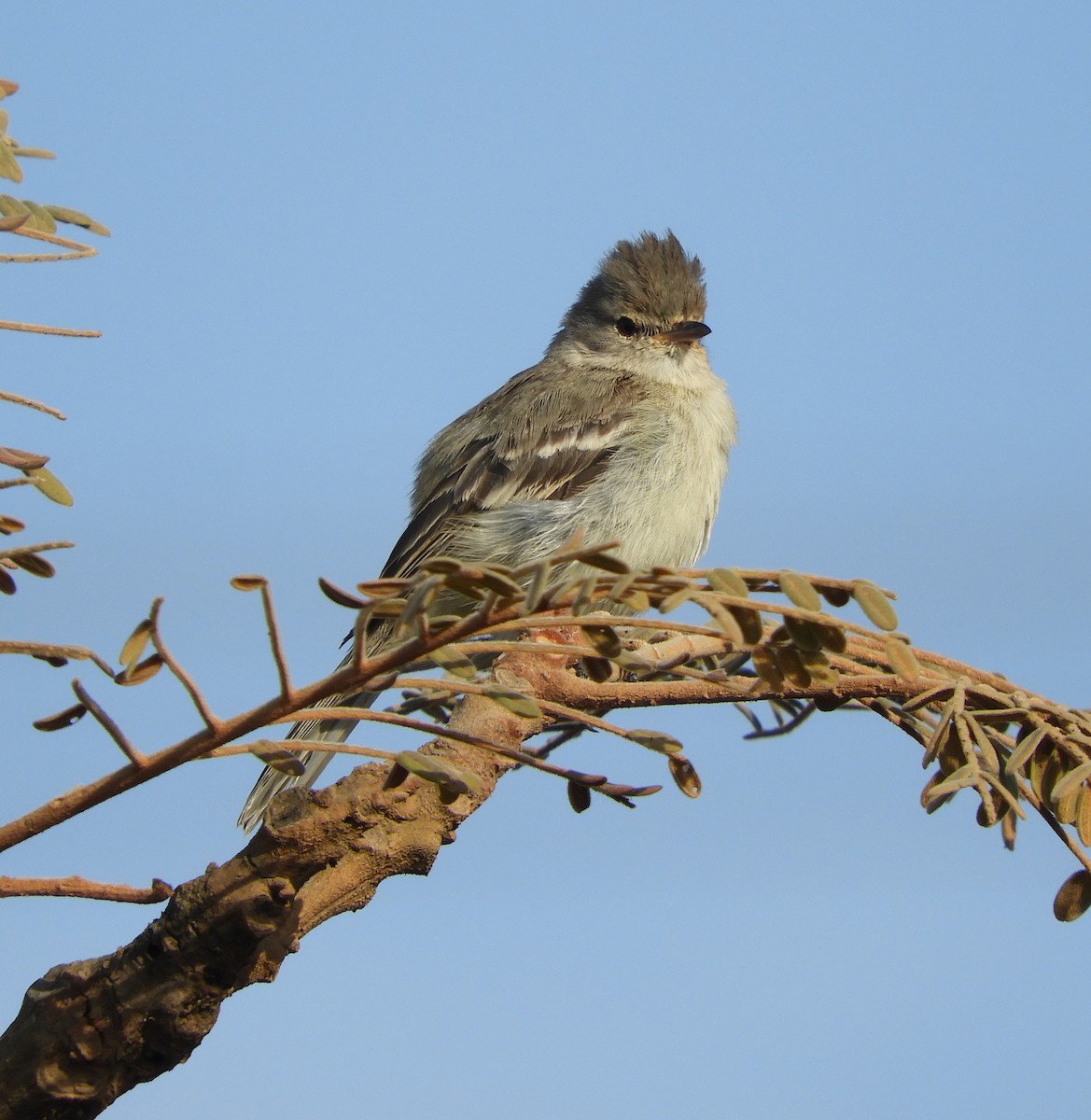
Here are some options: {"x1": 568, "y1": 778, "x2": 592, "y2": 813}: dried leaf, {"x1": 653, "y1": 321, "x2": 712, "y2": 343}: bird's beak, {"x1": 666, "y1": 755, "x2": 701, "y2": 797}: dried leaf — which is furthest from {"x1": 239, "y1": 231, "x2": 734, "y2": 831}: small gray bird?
{"x1": 666, "y1": 755, "x2": 701, "y2": 797}: dried leaf

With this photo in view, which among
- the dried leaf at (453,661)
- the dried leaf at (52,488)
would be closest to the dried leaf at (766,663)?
the dried leaf at (453,661)

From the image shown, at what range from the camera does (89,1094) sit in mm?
1604

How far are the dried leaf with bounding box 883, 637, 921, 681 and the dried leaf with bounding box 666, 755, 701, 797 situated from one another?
305mm

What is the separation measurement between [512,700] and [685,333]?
5306 mm

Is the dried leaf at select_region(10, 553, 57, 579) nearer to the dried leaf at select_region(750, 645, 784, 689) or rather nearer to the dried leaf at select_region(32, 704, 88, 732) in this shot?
the dried leaf at select_region(32, 704, 88, 732)

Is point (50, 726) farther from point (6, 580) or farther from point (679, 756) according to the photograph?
point (679, 756)

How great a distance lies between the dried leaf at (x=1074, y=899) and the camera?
200cm

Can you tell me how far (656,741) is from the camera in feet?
5.65

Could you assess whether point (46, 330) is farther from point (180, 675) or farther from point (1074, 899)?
point (1074, 899)

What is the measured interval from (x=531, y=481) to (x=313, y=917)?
3940 mm

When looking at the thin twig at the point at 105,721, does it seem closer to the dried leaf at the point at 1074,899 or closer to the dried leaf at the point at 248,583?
the dried leaf at the point at 248,583

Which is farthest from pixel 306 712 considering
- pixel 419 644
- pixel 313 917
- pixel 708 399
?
pixel 708 399

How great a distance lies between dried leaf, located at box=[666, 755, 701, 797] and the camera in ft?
6.18

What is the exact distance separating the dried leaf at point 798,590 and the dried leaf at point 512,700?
1.10 ft
